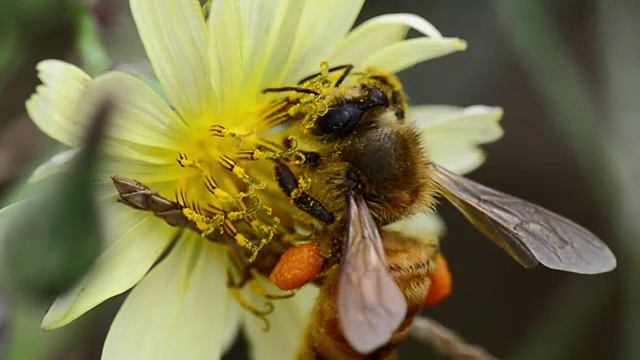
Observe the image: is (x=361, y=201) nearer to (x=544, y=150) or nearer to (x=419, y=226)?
(x=419, y=226)

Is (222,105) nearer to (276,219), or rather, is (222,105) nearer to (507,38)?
(276,219)

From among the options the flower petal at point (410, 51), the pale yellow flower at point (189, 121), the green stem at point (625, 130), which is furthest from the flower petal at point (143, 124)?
the green stem at point (625, 130)

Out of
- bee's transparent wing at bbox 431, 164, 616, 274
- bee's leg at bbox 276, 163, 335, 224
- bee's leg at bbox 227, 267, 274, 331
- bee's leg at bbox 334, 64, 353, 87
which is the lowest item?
bee's leg at bbox 227, 267, 274, 331

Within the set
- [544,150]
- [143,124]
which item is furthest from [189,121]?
[544,150]

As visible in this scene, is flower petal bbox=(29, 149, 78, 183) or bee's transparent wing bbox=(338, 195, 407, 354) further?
flower petal bbox=(29, 149, 78, 183)

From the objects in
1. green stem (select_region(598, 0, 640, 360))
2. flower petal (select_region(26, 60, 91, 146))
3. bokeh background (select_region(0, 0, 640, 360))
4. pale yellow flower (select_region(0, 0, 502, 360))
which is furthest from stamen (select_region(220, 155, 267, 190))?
green stem (select_region(598, 0, 640, 360))

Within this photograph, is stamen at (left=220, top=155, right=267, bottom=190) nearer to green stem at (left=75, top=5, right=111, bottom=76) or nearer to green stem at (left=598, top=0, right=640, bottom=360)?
green stem at (left=75, top=5, right=111, bottom=76)
